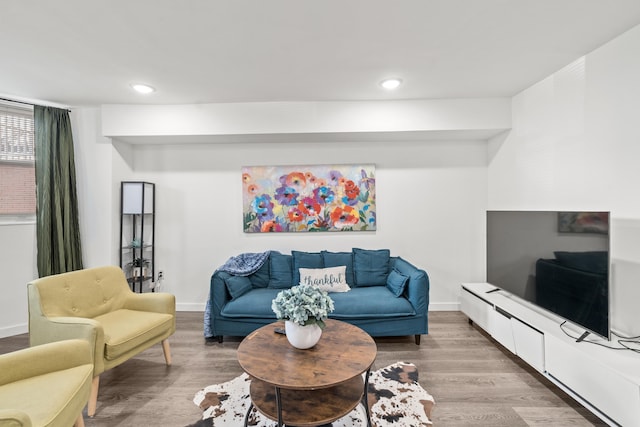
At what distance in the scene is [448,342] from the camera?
9.09 feet

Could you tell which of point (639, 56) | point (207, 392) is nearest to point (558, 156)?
point (639, 56)

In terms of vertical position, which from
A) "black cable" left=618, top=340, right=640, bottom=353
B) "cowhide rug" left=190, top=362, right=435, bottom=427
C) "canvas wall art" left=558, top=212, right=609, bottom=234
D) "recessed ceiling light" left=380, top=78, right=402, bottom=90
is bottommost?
"cowhide rug" left=190, top=362, right=435, bottom=427

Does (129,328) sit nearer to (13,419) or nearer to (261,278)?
(13,419)

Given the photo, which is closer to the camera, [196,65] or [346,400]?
[346,400]

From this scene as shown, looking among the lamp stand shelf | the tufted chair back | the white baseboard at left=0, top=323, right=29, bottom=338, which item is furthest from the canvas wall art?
the white baseboard at left=0, top=323, right=29, bottom=338

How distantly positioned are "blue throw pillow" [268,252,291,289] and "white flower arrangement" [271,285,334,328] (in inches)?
54.6

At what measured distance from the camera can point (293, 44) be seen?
2055 millimetres

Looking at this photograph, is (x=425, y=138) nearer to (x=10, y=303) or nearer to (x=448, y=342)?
(x=448, y=342)

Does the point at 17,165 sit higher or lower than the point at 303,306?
higher

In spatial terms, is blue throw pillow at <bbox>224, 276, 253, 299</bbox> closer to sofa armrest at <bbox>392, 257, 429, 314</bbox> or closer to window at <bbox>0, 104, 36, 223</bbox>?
sofa armrest at <bbox>392, 257, 429, 314</bbox>

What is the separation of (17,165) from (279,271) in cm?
309

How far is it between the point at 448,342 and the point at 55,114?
4919 millimetres

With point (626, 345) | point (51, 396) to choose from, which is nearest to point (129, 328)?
point (51, 396)

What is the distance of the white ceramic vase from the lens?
5.77 feet
